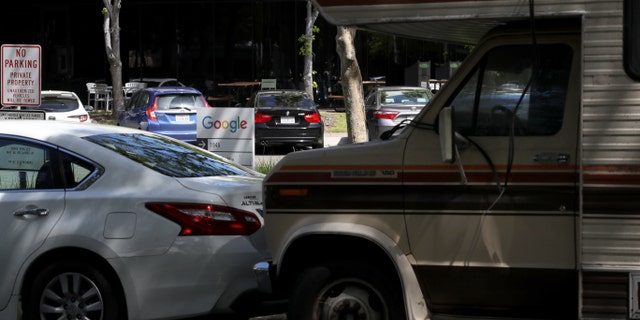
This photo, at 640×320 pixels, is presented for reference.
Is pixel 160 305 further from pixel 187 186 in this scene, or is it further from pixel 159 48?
pixel 159 48

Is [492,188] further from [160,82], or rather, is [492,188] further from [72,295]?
[160,82]

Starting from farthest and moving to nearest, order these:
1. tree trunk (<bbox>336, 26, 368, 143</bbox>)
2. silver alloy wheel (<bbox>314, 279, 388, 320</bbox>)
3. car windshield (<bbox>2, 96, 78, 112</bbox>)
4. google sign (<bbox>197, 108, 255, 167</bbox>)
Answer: car windshield (<bbox>2, 96, 78, 112</bbox>), tree trunk (<bbox>336, 26, 368, 143</bbox>), google sign (<bbox>197, 108, 255, 167</bbox>), silver alloy wheel (<bbox>314, 279, 388, 320</bbox>)

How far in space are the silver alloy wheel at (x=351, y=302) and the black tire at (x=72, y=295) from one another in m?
1.44

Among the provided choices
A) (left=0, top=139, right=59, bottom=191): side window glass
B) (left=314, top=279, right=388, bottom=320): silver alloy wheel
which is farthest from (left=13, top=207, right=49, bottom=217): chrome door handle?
(left=314, top=279, right=388, bottom=320): silver alloy wheel

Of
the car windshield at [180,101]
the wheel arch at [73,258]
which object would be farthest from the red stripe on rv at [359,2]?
the car windshield at [180,101]

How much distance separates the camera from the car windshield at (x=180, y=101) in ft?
69.0

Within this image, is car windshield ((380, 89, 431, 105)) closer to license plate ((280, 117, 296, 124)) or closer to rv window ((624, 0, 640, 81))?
license plate ((280, 117, 296, 124))

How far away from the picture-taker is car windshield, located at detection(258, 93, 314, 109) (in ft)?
71.8

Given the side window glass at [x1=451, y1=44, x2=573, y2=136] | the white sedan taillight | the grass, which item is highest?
the side window glass at [x1=451, y1=44, x2=573, y2=136]

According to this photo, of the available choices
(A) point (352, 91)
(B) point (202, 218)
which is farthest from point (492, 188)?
(A) point (352, 91)

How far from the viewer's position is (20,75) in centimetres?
1356

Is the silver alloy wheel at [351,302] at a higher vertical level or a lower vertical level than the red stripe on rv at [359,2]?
lower

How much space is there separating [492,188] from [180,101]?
16.9 m

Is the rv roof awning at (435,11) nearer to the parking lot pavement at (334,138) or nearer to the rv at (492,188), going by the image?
the rv at (492,188)
